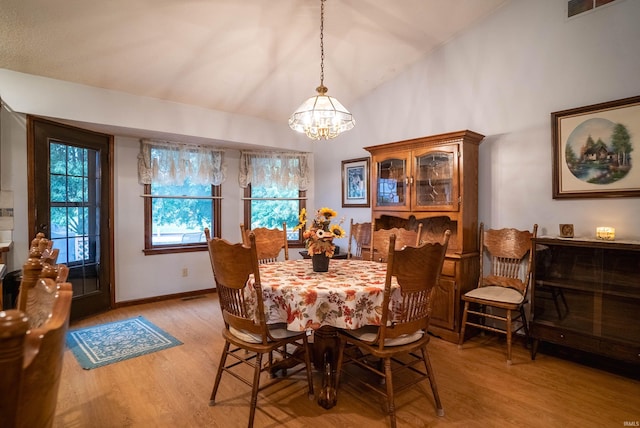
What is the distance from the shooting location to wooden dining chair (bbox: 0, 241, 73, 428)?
49cm

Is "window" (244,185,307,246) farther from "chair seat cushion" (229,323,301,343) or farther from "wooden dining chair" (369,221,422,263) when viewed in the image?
"chair seat cushion" (229,323,301,343)

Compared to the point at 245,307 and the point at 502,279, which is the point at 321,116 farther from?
the point at 502,279

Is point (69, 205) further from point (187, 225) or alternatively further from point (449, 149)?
point (449, 149)

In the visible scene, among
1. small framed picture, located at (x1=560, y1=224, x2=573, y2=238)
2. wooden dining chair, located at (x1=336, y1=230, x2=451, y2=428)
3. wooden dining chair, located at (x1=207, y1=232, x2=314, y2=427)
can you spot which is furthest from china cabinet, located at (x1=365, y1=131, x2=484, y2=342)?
wooden dining chair, located at (x1=207, y1=232, x2=314, y2=427)

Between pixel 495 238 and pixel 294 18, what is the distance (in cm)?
266

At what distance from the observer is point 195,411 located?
6.52ft

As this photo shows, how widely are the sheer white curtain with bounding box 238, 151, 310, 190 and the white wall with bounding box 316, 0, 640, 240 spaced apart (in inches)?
73.3

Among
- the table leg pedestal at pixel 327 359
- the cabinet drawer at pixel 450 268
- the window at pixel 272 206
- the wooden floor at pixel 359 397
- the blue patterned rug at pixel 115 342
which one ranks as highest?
the window at pixel 272 206

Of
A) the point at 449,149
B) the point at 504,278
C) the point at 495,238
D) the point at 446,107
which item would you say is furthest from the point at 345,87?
the point at 504,278

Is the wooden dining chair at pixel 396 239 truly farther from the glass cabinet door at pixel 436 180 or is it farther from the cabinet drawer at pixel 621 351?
the cabinet drawer at pixel 621 351

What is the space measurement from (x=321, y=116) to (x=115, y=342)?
264 centimetres

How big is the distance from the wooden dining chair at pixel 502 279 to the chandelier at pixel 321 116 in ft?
5.58

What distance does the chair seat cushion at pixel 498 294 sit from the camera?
2.71m

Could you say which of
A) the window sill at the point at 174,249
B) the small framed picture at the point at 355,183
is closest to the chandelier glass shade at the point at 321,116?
the small framed picture at the point at 355,183
